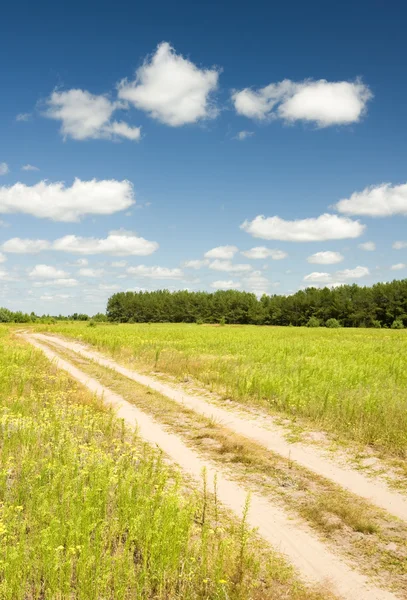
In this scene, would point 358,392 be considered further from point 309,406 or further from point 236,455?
point 236,455

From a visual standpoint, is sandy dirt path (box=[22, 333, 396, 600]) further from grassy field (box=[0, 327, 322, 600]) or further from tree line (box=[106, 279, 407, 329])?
tree line (box=[106, 279, 407, 329])

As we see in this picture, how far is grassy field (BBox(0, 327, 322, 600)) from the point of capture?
4500 mm

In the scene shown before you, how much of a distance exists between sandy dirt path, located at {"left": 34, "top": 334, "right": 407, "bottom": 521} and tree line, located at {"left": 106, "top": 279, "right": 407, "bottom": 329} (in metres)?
76.1

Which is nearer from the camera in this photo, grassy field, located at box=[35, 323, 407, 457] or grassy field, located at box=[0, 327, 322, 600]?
grassy field, located at box=[0, 327, 322, 600]

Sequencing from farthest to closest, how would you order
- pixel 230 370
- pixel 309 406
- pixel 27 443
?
pixel 230 370 < pixel 309 406 < pixel 27 443

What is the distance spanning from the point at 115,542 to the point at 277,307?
106786mm

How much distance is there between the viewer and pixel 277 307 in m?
110

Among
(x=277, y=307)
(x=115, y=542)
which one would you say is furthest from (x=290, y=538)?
(x=277, y=307)

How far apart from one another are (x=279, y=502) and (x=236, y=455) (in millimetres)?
2163

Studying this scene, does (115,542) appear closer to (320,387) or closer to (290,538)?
(290,538)

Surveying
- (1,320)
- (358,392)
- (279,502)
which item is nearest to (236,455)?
(279,502)

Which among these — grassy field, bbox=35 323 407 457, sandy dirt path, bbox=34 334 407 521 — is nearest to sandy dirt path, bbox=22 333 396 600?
sandy dirt path, bbox=34 334 407 521

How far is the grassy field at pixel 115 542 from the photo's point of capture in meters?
4.50

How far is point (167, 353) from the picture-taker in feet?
82.9
